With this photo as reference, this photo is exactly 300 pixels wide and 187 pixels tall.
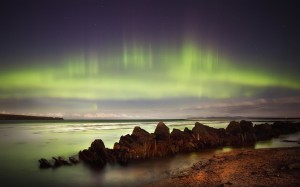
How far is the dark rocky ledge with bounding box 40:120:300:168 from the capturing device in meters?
22.8

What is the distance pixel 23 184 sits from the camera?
17.2 metres

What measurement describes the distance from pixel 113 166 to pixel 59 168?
4323mm

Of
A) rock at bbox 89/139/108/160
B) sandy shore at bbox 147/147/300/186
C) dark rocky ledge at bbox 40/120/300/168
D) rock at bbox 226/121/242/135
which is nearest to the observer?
sandy shore at bbox 147/147/300/186

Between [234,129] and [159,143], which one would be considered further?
[234,129]

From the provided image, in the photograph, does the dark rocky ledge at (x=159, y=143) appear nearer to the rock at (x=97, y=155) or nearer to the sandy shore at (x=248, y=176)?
the rock at (x=97, y=155)

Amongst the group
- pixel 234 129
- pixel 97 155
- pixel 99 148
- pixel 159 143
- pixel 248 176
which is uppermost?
pixel 234 129

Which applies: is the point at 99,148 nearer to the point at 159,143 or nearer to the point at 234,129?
the point at 159,143

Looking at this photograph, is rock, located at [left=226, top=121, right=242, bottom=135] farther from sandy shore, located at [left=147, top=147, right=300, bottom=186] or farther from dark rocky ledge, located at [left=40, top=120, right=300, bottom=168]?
sandy shore, located at [left=147, top=147, right=300, bottom=186]

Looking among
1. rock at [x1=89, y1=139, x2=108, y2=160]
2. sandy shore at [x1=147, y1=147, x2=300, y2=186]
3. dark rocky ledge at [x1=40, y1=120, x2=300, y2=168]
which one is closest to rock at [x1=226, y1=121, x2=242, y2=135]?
dark rocky ledge at [x1=40, y1=120, x2=300, y2=168]

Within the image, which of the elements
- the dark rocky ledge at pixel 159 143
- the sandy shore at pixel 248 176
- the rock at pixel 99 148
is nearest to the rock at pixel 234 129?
the dark rocky ledge at pixel 159 143

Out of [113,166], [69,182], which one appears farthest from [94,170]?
[69,182]

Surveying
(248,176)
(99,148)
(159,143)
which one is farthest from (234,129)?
(248,176)

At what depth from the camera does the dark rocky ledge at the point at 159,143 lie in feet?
74.8

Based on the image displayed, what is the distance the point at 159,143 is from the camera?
2688 centimetres
